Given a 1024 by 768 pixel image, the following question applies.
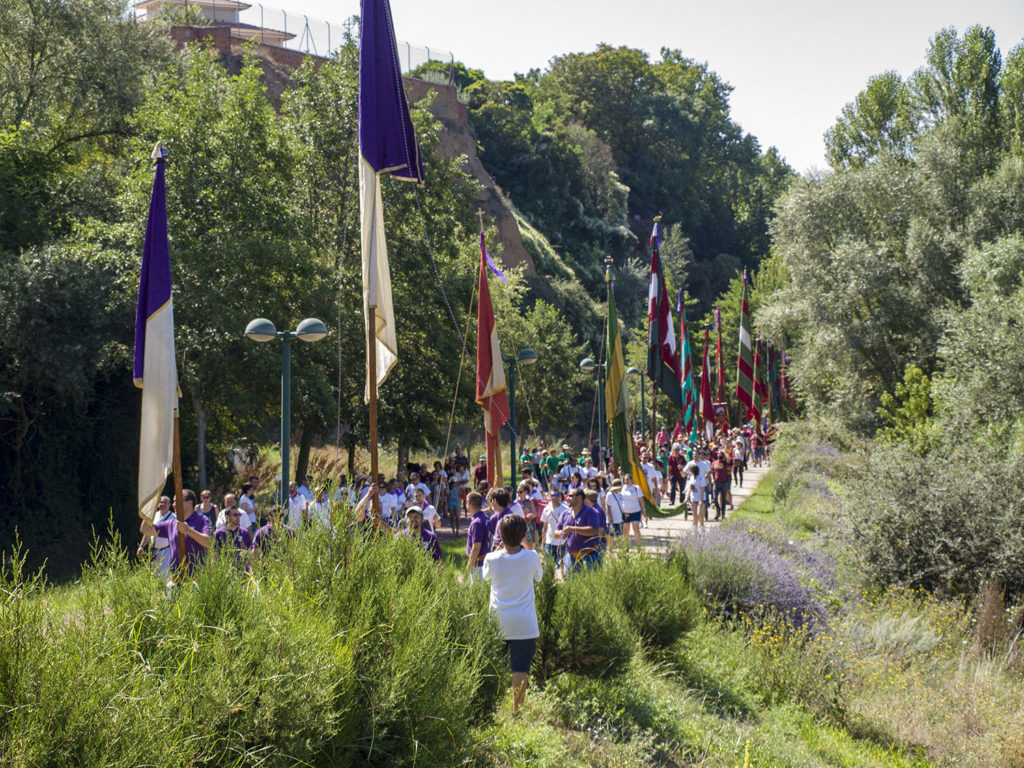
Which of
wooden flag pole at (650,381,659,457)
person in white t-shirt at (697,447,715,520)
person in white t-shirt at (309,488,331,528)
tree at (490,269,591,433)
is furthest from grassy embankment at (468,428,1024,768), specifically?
tree at (490,269,591,433)

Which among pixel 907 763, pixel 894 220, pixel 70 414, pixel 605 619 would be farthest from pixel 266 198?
pixel 894 220

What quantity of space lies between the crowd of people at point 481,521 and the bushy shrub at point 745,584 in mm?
1188

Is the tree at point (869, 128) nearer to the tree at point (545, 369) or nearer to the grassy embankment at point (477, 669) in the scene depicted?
the tree at point (545, 369)

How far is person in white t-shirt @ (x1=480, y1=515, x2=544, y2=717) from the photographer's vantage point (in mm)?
6707

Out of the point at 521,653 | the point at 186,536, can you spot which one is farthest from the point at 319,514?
the point at 186,536

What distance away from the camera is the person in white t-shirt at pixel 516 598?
6707mm

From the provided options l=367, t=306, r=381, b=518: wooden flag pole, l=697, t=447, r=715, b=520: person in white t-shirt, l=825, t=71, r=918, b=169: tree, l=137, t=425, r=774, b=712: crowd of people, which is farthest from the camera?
l=825, t=71, r=918, b=169: tree

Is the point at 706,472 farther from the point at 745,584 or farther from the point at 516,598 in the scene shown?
the point at 516,598

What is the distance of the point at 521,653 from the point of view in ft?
22.2

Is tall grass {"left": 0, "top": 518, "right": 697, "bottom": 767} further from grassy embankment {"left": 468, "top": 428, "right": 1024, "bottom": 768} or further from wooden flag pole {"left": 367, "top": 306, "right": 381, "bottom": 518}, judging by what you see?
grassy embankment {"left": 468, "top": 428, "right": 1024, "bottom": 768}

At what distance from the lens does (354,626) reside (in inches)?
192

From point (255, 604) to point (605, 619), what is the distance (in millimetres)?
3936

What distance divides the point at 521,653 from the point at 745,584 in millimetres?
5422

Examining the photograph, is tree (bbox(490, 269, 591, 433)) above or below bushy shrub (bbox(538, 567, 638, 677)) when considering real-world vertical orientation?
above
